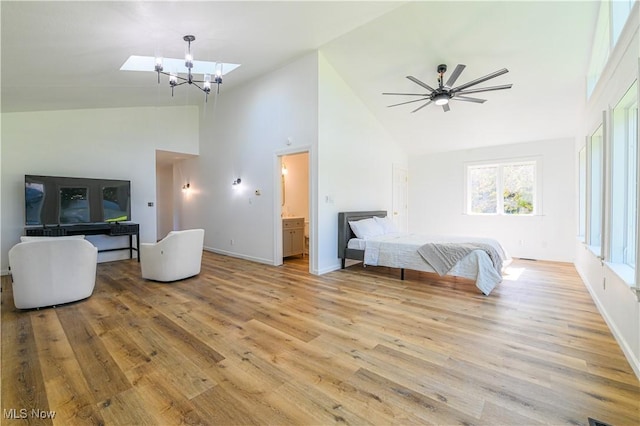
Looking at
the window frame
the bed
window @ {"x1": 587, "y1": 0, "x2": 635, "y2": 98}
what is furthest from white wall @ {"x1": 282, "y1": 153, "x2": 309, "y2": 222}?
window @ {"x1": 587, "y1": 0, "x2": 635, "y2": 98}

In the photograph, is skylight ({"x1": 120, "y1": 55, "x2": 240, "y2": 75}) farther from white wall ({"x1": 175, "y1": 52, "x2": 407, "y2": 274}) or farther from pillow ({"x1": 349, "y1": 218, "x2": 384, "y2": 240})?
pillow ({"x1": 349, "y1": 218, "x2": 384, "y2": 240})

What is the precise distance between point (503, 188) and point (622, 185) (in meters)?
4.11

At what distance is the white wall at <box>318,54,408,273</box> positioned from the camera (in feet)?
15.6

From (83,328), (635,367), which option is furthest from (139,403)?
(635,367)

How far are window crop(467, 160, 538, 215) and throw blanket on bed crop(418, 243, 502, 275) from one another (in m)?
3.12

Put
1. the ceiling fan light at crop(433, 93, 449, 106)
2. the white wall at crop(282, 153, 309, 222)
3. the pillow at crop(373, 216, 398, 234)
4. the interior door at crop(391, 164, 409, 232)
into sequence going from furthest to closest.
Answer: the white wall at crop(282, 153, 309, 222), the interior door at crop(391, 164, 409, 232), the pillow at crop(373, 216, 398, 234), the ceiling fan light at crop(433, 93, 449, 106)

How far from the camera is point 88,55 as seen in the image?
3471 mm

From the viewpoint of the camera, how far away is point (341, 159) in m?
5.18

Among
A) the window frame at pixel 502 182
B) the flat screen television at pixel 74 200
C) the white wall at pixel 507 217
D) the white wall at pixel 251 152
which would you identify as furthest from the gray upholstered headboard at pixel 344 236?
the flat screen television at pixel 74 200

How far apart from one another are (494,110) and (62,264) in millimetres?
6997

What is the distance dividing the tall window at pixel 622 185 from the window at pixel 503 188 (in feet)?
12.6

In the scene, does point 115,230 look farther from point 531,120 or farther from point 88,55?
point 531,120

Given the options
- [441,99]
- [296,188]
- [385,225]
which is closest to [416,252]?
[385,225]

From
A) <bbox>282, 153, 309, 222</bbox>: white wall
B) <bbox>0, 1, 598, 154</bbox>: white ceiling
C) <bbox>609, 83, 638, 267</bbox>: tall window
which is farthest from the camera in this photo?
<bbox>282, 153, 309, 222</bbox>: white wall
